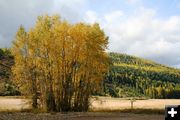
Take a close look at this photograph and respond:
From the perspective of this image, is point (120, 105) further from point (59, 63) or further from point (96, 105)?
point (59, 63)

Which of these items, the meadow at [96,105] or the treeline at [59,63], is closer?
the treeline at [59,63]

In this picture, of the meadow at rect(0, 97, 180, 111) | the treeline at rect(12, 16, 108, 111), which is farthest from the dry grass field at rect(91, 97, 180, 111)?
the treeline at rect(12, 16, 108, 111)

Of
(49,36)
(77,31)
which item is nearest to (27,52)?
(49,36)

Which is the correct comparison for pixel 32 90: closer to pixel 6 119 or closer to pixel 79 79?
pixel 79 79

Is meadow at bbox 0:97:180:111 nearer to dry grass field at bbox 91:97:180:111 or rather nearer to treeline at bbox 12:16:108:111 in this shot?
dry grass field at bbox 91:97:180:111

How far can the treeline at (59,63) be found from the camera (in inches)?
1767

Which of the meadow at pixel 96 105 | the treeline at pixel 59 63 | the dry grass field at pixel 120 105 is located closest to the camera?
the treeline at pixel 59 63

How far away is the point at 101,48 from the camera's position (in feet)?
152

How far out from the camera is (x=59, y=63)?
4478 cm

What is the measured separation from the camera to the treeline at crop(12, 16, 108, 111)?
44.9m

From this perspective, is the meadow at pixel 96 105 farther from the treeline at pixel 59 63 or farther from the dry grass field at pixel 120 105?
the treeline at pixel 59 63

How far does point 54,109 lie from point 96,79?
598 cm

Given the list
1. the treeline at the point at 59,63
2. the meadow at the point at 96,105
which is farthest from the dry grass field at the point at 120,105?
the treeline at the point at 59,63

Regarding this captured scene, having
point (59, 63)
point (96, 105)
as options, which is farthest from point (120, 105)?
point (59, 63)
